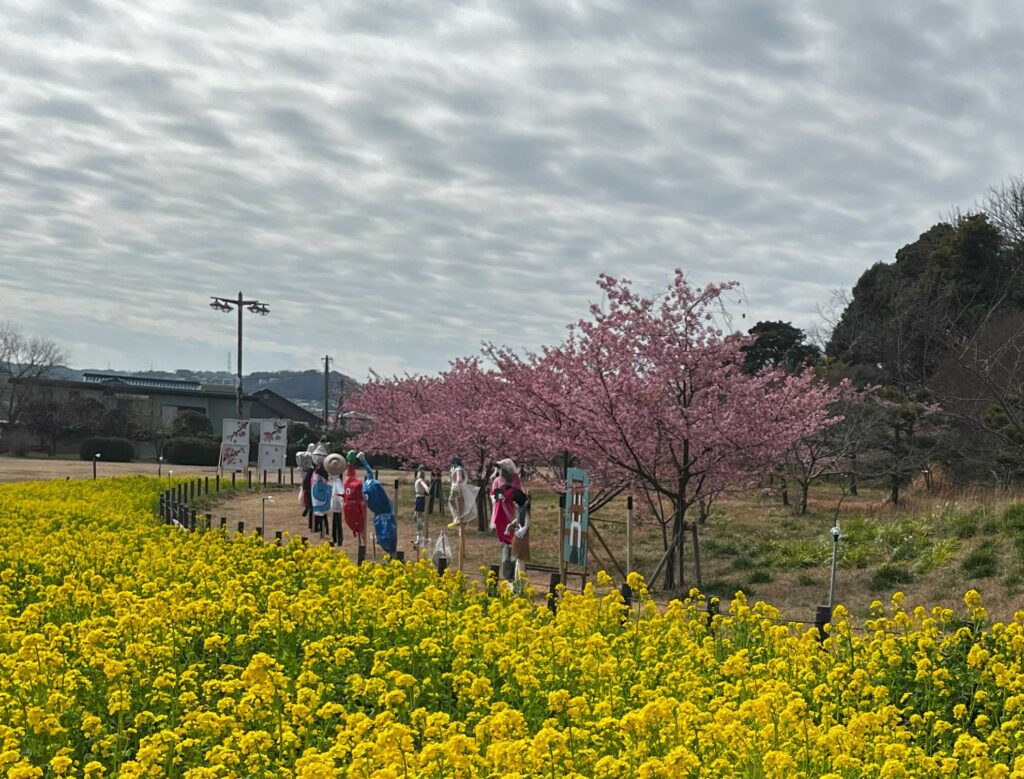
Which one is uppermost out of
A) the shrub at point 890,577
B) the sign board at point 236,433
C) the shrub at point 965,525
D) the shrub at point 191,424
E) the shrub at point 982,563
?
the shrub at point 191,424

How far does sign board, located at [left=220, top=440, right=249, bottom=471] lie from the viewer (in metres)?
31.4

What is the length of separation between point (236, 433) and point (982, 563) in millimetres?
23343

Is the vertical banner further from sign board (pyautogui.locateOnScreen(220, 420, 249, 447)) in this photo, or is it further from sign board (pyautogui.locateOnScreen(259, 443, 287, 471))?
sign board (pyautogui.locateOnScreen(259, 443, 287, 471))

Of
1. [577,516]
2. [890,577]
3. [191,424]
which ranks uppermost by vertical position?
[191,424]

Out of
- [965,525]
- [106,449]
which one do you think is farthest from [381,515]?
[106,449]

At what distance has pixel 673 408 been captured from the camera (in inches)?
595

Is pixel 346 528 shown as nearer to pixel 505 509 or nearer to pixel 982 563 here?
pixel 505 509

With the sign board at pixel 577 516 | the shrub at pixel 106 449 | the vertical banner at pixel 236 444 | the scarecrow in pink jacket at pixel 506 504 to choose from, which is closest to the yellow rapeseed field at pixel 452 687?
the scarecrow in pink jacket at pixel 506 504

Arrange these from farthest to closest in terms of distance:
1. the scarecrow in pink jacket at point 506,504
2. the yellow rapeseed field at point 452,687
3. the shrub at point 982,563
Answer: the scarecrow in pink jacket at point 506,504
the shrub at point 982,563
the yellow rapeseed field at point 452,687

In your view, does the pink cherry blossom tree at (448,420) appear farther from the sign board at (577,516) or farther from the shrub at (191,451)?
the shrub at (191,451)

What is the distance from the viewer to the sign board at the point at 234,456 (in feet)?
103

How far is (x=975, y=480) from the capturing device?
83.3ft

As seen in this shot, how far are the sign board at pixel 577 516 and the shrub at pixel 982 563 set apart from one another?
5157 mm

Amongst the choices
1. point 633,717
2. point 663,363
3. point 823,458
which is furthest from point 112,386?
point 633,717
